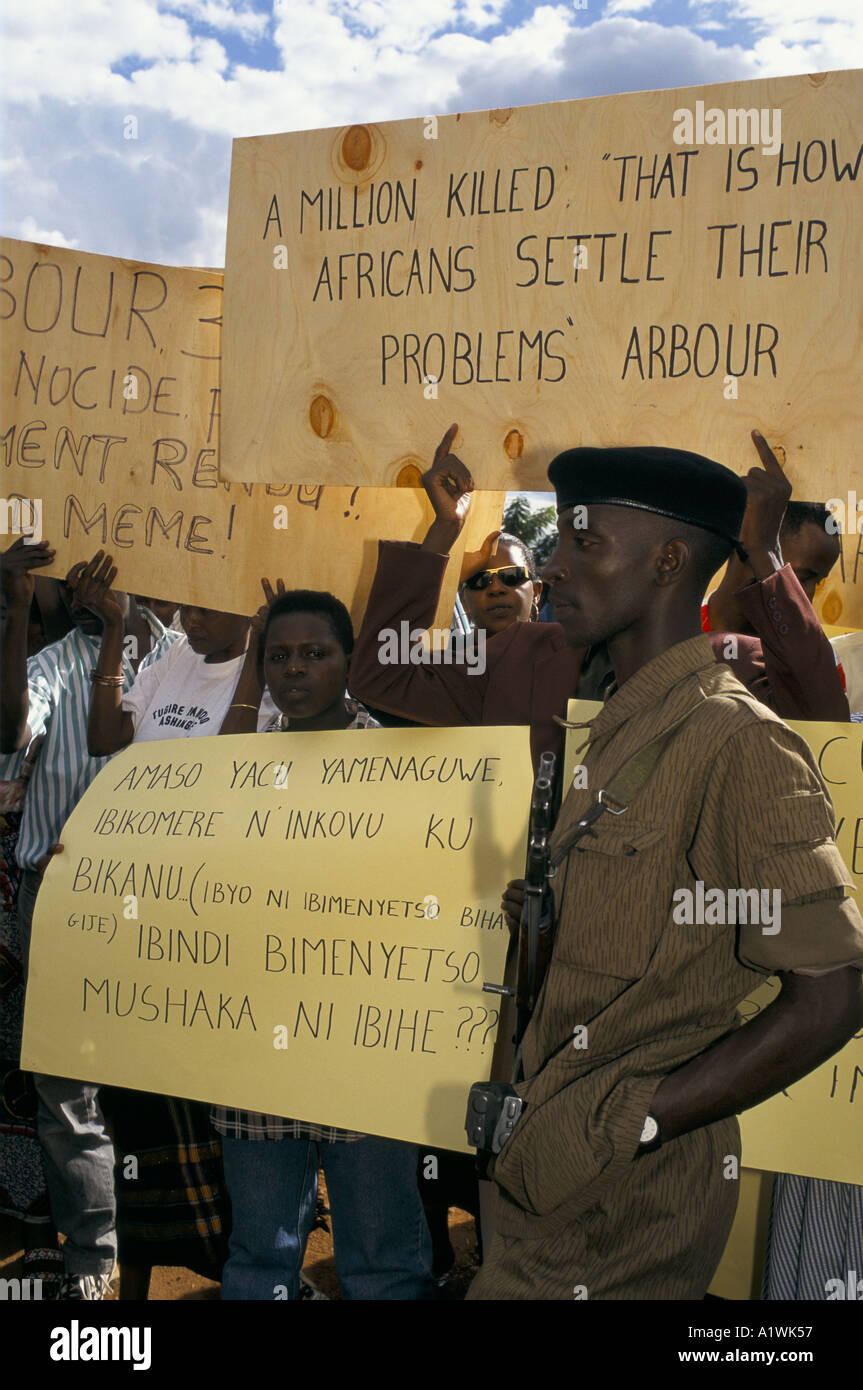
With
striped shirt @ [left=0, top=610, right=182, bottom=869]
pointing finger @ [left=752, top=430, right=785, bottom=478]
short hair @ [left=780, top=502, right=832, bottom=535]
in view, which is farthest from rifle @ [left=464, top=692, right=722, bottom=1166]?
striped shirt @ [left=0, top=610, right=182, bottom=869]

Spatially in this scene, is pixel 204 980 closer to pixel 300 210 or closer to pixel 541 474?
pixel 541 474

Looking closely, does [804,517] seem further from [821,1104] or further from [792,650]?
[821,1104]

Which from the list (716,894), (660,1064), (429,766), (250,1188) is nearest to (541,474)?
(429,766)

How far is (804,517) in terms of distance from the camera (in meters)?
3.11

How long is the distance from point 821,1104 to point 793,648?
0.98 meters

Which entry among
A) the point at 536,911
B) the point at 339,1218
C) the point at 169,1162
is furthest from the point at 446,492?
the point at 169,1162

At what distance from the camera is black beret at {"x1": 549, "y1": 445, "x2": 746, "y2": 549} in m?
1.92

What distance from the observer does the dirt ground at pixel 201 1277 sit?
12.9ft

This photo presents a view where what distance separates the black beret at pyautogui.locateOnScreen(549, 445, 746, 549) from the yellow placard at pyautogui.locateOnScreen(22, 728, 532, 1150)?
32.6 inches

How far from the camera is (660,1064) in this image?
173 centimetres

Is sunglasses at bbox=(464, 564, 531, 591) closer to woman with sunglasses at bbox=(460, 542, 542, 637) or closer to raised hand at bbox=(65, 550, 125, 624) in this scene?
woman with sunglasses at bbox=(460, 542, 542, 637)

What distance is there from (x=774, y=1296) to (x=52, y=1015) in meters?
1.90

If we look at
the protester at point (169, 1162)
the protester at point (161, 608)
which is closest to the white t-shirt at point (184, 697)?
the protester at point (169, 1162)

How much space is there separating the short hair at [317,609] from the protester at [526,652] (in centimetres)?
31
